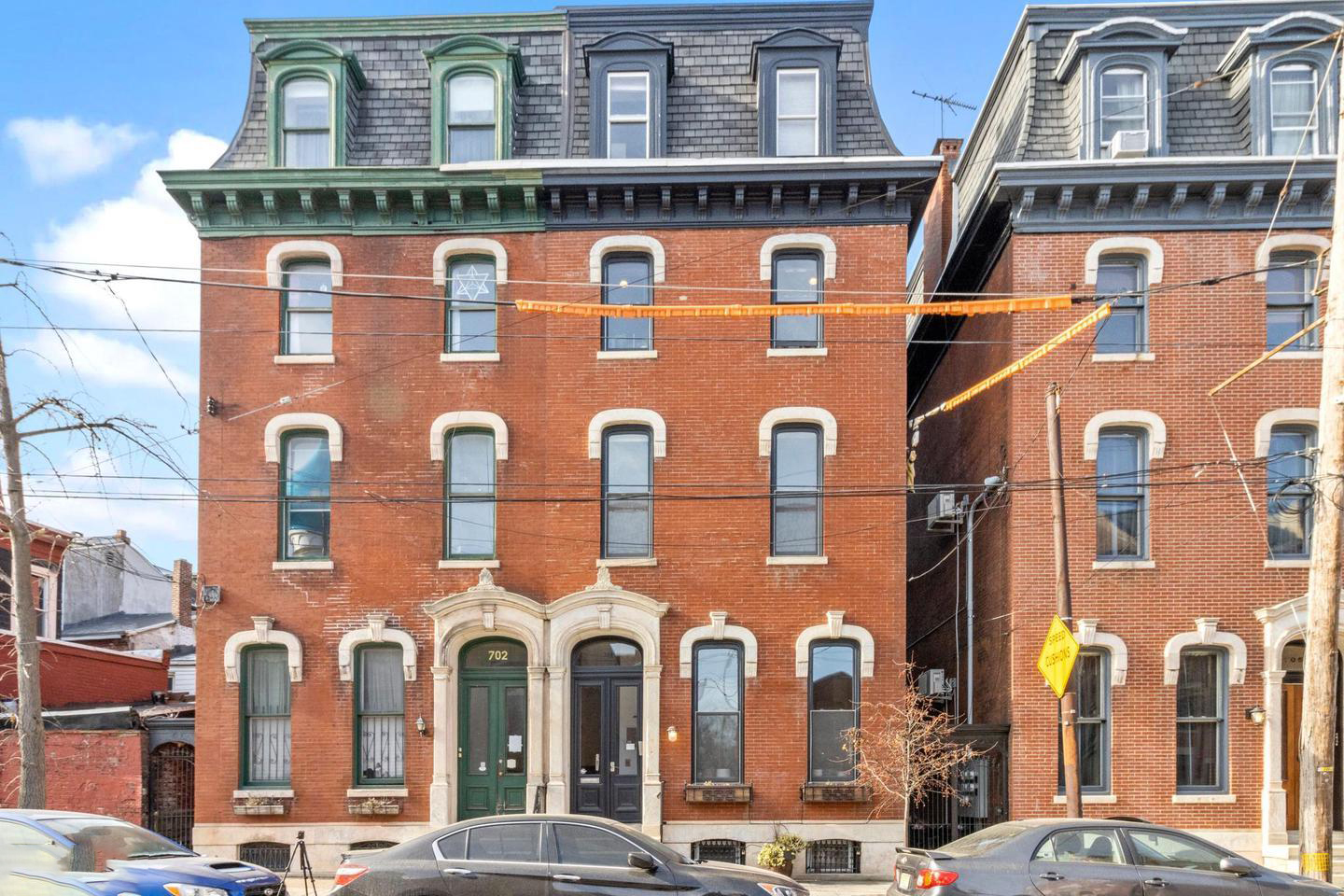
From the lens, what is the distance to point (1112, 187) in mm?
19516

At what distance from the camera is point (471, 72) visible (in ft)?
68.9

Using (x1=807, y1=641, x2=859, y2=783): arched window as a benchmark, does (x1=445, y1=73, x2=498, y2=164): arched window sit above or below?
above

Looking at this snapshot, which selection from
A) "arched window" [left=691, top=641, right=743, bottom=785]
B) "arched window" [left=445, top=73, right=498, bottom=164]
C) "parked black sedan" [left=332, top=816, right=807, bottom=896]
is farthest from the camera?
"arched window" [left=445, top=73, right=498, bottom=164]

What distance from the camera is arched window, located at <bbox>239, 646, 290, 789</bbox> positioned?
1998 cm

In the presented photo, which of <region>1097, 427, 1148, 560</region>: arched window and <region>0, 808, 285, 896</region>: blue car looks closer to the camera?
<region>0, 808, 285, 896</region>: blue car

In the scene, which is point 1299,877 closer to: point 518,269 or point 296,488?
point 518,269

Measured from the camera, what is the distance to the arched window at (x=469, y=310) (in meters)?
20.5

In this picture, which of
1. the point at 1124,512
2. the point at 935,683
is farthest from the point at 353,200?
the point at 1124,512

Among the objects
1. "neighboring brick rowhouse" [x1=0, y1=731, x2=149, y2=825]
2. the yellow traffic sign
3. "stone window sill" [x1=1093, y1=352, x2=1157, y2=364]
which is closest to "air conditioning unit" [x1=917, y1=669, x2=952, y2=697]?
the yellow traffic sign

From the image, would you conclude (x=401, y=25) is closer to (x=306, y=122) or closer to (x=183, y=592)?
(x=306, y=122)

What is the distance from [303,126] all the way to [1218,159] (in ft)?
49.3

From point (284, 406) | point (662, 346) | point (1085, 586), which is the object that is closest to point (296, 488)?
point (284, 406)

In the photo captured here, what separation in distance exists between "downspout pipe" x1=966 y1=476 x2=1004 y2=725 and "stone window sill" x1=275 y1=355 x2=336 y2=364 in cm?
1122

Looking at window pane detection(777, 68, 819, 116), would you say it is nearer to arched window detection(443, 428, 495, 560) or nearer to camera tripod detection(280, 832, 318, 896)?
arched window detection(443, 428, 495, 560)
